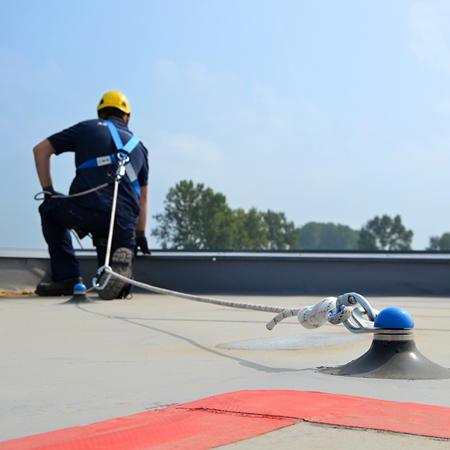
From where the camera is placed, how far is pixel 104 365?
2.28 metres

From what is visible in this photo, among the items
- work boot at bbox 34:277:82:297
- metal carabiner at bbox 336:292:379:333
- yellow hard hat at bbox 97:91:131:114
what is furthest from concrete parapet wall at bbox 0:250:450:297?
metal carabiner at bbox 336:292:379:333

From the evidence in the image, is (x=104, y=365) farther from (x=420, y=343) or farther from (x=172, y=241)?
(x=172, y=241)

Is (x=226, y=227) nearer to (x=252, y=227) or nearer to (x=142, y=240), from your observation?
(x=252, y=227)

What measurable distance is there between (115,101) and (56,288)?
2015 millimetres

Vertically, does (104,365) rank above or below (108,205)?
below

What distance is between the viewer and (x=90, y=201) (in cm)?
561

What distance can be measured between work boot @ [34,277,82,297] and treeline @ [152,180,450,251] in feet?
202

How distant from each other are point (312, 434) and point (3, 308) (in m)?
3.60

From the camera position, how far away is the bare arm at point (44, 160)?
18.9 ft

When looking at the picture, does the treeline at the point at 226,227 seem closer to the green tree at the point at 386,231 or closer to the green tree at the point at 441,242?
the green tree at the point at 386,231

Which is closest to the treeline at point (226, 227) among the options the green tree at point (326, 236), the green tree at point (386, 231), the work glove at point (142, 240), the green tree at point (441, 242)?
the green tree at point (386, 231)

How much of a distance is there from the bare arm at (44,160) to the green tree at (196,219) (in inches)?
2897

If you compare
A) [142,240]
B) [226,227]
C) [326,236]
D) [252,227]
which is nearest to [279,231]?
[252,227]

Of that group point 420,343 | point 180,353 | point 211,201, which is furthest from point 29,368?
point 211,201
